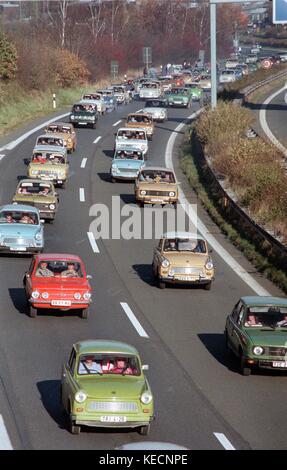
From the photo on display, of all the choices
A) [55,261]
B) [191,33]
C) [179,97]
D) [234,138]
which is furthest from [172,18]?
[55,261]

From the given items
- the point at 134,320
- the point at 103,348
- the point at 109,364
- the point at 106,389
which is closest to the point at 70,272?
the point at 134,320

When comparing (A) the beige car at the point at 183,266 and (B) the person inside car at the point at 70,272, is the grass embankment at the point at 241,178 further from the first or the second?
(B) the person inside car at the point at 70,272

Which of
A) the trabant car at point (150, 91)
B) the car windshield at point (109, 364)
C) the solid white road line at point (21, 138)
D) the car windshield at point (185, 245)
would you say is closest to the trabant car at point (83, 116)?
the solid white road line at point (21, 138)

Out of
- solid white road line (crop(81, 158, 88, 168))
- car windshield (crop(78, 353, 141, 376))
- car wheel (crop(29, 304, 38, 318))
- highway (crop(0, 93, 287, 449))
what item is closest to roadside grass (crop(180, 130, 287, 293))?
highway (crop(0, 93, 287, 449))

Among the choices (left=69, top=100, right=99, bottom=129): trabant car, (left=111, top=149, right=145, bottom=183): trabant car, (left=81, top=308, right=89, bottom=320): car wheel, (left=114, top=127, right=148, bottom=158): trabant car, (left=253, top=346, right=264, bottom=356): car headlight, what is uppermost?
(left=253, top=346, right=264, bottom=356): car headlight

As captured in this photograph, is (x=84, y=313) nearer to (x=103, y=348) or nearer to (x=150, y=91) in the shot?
(x=103, y=348)

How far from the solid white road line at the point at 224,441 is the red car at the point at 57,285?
328 inches

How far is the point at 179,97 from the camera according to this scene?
266ft

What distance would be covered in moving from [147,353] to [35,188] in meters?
17.3

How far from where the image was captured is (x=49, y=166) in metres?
45.0

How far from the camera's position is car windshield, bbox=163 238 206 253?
29406 mm

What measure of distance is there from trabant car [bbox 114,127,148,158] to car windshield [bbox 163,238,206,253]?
71.3 ft

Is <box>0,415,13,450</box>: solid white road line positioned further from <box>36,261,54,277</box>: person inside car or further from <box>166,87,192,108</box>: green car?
<box>166,87,192,108</box>: green car
